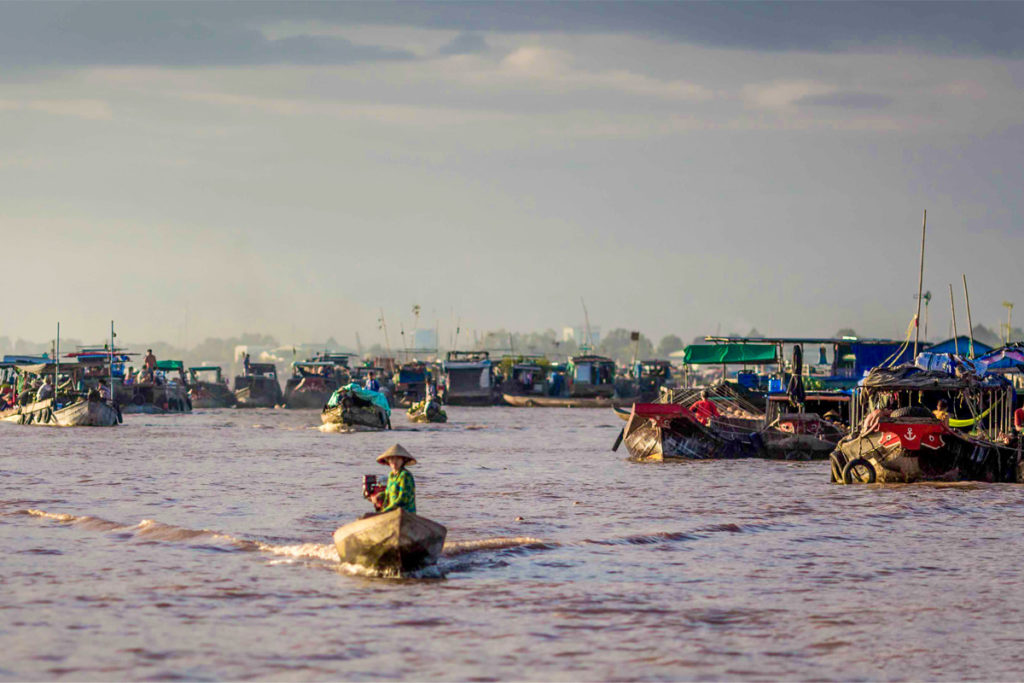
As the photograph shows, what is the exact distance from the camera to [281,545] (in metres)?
17.4

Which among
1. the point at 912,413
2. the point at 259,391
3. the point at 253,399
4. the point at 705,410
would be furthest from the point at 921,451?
the point at 253,399

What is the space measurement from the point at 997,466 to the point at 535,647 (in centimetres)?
1791

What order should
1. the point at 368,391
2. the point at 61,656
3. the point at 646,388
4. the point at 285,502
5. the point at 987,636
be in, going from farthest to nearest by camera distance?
the point at 646,388
the point at 368,391
the point at 285,502
the point at 987,636
the point at 61,656

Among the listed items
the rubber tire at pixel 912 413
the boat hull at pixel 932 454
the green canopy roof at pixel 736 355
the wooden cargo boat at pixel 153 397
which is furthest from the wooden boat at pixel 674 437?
the wooden cargo boat at pixel 153 397

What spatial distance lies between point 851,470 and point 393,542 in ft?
51.0

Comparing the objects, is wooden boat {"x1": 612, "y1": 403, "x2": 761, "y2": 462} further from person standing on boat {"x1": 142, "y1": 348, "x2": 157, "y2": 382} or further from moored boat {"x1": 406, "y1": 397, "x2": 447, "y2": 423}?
person standing on boat {"x1": 142, "y1": 348, "x2": 157, "y2": 382}

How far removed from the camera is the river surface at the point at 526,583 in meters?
11.1

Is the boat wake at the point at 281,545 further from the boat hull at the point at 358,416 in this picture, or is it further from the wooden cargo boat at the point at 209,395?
the wooden cargo boat at the point at 209,395

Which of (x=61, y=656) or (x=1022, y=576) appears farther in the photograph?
(x=1022, y=576)

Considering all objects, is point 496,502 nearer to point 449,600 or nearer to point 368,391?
point 449,600

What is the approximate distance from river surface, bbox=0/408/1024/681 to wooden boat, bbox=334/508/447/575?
0.25 m

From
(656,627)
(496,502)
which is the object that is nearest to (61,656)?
(656,627)

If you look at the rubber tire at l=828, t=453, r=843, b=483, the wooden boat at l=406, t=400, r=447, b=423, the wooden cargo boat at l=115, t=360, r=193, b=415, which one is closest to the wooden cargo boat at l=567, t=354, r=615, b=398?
the wooden cargo boat at l=115, t=360, r=193, b=415

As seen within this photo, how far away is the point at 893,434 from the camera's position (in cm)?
2581
